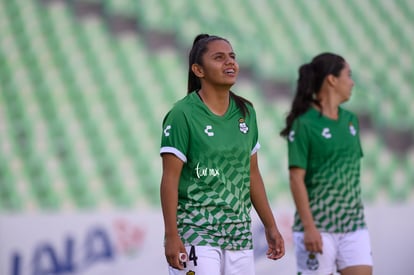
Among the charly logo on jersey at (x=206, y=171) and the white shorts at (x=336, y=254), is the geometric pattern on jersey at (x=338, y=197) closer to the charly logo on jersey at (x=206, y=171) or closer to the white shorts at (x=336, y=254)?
the white shorts at (x=336, y=254)

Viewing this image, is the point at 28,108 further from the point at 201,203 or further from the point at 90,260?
the point at 201,203

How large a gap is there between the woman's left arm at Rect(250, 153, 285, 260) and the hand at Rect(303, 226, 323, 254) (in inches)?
29.1

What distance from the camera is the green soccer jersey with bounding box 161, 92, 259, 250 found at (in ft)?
10.7

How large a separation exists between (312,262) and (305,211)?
10.9 inches

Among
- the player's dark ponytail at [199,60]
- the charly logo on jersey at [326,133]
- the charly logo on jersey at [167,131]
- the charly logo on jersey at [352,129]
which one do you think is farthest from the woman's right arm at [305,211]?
the charly logo on jersey at [167,131]

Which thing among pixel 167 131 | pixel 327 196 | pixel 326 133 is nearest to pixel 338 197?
pixel 327 196

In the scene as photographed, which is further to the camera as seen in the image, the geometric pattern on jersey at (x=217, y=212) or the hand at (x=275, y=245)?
the hand at (x=275, y=245)

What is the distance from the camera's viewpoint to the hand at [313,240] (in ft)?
13.8

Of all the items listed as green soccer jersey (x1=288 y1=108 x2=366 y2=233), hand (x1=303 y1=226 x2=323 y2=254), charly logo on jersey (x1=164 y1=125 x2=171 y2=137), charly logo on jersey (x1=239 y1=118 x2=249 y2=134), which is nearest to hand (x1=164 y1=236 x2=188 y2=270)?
charly logo on jersey (x1=164 y1=125 x2=171 y2=137)

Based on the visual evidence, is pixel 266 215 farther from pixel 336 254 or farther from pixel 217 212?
pixel 336 254

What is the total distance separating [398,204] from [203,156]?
4656 mm

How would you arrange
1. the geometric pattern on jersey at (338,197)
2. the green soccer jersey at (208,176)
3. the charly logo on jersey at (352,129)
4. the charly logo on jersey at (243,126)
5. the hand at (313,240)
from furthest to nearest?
the charly logo on jersey at (352,129)
the geometric pattern on jersey at (338,197)
the hand at (313,240)
the charly logo on jersey at (243,126)
the green soccer jersey at (208,176)

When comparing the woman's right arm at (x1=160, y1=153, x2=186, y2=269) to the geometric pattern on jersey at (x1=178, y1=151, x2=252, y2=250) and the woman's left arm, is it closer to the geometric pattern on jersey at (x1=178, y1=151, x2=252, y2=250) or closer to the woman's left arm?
the geometric pattern on jersey at (x1=178, y1=151, x2=252, y2=250)

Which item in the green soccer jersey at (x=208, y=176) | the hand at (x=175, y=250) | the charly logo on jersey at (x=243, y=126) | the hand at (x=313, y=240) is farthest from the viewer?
the hand at (x=313, y=240)
